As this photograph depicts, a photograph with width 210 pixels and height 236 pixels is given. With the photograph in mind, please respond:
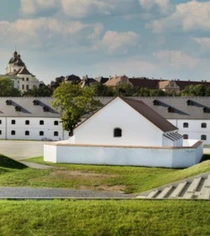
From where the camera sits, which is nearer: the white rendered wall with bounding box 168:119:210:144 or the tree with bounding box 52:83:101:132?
the tree with bounding box 52:83:101:132

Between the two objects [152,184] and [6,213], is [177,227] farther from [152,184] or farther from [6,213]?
[152,184]

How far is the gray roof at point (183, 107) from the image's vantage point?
57594 mm

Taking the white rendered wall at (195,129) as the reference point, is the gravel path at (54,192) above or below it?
below

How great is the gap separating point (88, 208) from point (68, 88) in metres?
44.2

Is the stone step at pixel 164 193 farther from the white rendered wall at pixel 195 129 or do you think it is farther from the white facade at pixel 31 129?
the white facade at pixel 31 129

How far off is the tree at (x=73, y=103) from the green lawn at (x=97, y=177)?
25.8 meters

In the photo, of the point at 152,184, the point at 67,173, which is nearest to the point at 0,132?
the point at 67,173

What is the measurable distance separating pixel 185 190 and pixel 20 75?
121707 mm

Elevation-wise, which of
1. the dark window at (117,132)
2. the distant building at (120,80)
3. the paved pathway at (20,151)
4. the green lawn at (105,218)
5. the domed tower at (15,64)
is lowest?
the paved pathway at (20,151)

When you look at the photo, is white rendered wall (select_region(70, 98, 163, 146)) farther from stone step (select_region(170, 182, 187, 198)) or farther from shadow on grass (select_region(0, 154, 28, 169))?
stone step (select_region(170, 182, 187, 198))

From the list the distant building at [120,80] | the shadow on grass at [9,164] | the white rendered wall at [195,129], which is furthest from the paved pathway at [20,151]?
the distant building at [120,80]

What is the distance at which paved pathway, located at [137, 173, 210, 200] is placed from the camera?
51.0 feet

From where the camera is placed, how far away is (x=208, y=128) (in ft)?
187

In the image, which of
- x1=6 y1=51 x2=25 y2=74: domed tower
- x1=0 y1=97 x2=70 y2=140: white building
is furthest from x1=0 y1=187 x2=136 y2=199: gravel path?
x1=6 y1=51 x2=25 y2=74: domed tower
